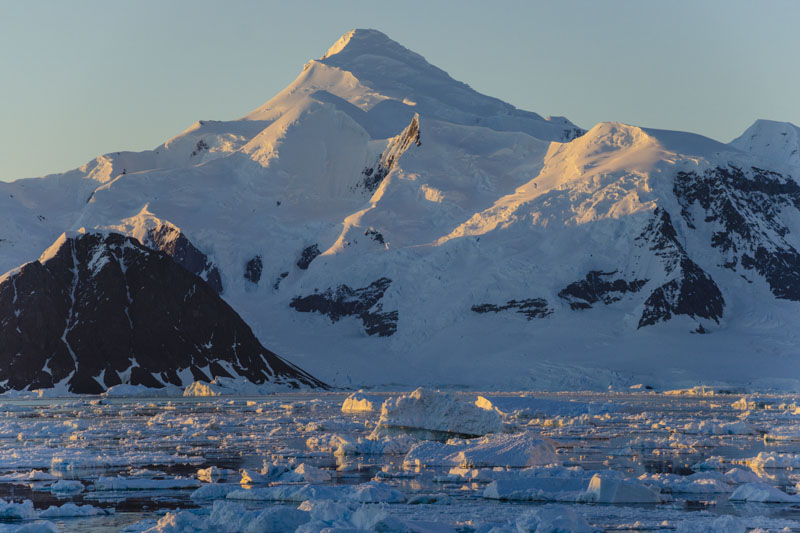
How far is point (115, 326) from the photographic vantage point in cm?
16238

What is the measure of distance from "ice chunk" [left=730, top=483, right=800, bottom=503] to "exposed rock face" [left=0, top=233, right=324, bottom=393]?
402 feet

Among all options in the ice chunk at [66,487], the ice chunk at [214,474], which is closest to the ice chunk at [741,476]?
the ice chunk at [214,474]

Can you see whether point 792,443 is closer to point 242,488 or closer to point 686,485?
point 686,485

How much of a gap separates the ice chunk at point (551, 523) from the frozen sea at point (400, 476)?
53mm

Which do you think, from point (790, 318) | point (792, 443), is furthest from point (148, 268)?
point (792, 443)

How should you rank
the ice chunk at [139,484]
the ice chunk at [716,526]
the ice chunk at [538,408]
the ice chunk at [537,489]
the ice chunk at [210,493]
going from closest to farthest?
the ice chunk at [716,526], the ice chunk at [210,493], the ice chunk at [537,489], the ice chunk at [139,484], the ice chunk at [538,408]

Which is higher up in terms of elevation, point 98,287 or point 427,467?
point 98,287

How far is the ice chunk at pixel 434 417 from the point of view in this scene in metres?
67.1

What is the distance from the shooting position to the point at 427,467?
51250 mm

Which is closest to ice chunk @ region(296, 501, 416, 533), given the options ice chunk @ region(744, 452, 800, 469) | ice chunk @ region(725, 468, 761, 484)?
ice chunk @ region(725, 468, 761, 484)

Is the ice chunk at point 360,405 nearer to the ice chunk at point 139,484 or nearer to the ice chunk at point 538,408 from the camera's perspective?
the ice chunk at point 538,408

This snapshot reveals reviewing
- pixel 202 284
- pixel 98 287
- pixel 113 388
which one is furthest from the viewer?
pixel 202 284

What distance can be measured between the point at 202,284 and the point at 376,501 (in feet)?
473

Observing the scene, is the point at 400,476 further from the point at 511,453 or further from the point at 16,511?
the point at 16,511
